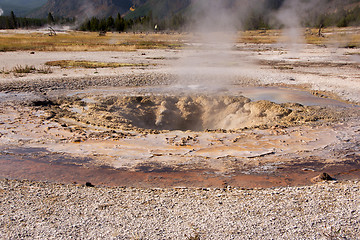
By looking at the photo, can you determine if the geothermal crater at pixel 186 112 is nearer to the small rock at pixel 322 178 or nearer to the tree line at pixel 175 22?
the small rock at pixel 322 178

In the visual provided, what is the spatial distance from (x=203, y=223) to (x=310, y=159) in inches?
104

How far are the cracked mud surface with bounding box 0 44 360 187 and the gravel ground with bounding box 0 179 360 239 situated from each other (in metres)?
0.40

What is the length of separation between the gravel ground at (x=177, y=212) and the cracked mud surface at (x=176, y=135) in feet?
1.33

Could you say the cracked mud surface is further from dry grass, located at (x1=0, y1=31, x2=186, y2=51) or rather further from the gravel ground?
dry grass, located at (x1=0, y1=31, x2=186, y2=51)

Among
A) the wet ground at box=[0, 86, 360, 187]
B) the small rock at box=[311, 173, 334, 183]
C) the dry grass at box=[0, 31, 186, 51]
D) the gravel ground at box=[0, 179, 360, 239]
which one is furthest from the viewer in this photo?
the dry grass at box=[0, 31, 186, 51]

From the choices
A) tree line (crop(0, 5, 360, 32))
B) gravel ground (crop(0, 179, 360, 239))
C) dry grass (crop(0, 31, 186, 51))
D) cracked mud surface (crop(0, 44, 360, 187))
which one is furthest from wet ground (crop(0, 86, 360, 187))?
dry grass (crop(0, 31, 186, 51))

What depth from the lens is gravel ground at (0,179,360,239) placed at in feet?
9.80

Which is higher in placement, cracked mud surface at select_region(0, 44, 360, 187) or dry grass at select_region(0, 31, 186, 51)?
dry grass at select_region(0, 31, 186, 51)

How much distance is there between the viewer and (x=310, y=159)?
16.5 ft

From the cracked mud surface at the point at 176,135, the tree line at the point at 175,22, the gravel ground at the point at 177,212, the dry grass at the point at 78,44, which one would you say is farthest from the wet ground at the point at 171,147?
the dry grass at the point at 78,44

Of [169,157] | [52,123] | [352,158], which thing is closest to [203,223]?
[169,157]

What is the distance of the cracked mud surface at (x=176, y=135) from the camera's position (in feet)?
14.8

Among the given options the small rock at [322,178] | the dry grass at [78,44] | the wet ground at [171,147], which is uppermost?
the dry grass at [78,44]

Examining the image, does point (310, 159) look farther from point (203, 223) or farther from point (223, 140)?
point (203, 223)
